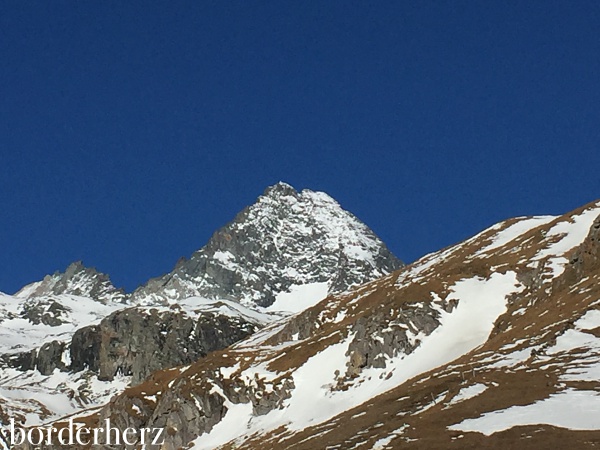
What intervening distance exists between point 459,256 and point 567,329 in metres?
102

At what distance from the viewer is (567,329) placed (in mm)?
80125

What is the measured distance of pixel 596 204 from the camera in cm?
16288

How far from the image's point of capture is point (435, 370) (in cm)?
10350

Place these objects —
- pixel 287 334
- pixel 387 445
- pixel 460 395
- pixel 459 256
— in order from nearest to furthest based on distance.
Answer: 1. pixel 387 445
2. pixel 460 395
3. pixel 459 256
4. pixel 287 334

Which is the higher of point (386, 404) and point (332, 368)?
point (332, 368)

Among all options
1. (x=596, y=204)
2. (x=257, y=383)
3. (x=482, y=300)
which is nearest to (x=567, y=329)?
(x=482, y=300)

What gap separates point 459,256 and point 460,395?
116m

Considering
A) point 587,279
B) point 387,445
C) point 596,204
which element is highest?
point 596,204

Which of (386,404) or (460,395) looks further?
(386,404)

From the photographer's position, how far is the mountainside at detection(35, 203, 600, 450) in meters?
58.1

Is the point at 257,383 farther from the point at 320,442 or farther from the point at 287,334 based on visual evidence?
the point at 320,442

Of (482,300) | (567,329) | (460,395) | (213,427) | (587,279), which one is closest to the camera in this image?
(460,395)

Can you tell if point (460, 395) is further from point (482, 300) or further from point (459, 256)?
point (459, 256)

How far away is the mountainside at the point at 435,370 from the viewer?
190 ft
